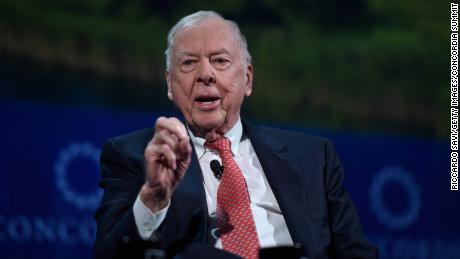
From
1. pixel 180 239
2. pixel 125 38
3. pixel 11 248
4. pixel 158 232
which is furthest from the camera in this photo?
pixel 125 38

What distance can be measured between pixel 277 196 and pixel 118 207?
1.50 feet

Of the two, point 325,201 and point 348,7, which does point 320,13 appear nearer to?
point 348,7

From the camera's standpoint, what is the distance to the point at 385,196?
4.61m

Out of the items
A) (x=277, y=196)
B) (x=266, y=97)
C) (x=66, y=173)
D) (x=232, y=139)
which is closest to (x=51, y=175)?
(x=66, y=173)

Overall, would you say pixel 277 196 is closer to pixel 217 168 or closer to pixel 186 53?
pixel 217 168

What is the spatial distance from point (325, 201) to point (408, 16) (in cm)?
310

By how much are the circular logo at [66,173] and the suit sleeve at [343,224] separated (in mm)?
1835

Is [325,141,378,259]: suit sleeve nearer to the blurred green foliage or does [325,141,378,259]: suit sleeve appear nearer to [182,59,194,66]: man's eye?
[182,59,194,66]: man's eye

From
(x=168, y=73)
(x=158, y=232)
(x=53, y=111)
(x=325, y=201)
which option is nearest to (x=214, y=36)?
(x=168, y=73)

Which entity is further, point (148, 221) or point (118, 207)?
point (118, 207)

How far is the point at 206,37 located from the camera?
211 cm

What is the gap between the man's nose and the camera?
207 centimetres

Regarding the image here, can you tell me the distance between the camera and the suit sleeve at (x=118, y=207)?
1647 mm

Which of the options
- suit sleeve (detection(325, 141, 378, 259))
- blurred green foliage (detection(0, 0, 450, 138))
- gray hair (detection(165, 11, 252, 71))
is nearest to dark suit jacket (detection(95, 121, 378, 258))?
suit sleeve (detection(325, 141, 378, 259))
